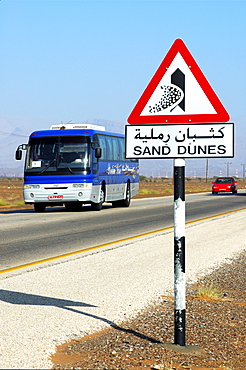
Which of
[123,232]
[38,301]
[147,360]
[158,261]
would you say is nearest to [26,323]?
[38,301]

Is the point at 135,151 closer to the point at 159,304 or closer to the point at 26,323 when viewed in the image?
the point at 26,323

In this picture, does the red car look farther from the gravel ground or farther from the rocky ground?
the rocky ground

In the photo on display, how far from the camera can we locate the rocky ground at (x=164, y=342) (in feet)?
15.9

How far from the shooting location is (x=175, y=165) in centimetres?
523

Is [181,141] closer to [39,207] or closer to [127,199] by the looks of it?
[39,207]

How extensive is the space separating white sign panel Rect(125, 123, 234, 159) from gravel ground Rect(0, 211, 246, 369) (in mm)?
1616

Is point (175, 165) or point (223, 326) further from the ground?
point (175, 165)

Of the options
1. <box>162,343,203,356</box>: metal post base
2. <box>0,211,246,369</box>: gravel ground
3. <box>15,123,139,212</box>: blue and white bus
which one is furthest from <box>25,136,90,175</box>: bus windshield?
<box>162,343,203,356</box>: metal post base

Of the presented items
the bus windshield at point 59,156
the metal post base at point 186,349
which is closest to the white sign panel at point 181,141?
the metal post base at point 186,349

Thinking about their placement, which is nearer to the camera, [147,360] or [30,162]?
[147,360]

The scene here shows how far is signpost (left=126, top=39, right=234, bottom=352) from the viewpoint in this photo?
202 inches

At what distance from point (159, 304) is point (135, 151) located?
2.62 metres

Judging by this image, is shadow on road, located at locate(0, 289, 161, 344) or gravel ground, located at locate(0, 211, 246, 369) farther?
shadow on road, located at locate(0, 289, 161, 344)

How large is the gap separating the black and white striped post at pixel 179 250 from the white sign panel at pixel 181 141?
140 millimetres
